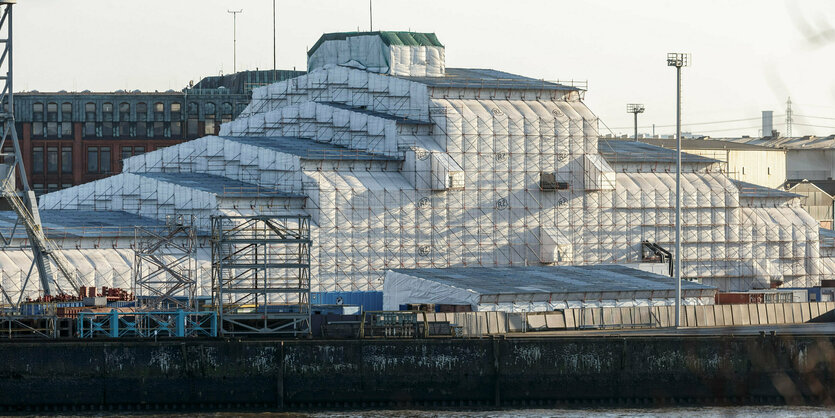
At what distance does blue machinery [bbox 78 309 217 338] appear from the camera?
305 feet

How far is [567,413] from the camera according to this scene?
284ft

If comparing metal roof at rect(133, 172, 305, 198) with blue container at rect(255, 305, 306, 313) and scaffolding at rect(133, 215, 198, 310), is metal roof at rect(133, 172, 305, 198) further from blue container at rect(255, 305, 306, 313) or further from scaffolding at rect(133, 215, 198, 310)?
blue container at rect(255, 305, 306, 313)

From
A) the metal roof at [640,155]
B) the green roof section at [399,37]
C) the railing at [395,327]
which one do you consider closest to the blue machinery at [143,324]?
the railing at [395,327]

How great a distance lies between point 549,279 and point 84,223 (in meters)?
40.9

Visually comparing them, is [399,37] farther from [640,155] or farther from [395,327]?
[395,327]

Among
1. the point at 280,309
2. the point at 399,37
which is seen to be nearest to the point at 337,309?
the point at 280,309

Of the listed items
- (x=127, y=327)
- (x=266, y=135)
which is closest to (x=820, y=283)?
(x=266, y=135)

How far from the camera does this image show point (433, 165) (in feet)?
458

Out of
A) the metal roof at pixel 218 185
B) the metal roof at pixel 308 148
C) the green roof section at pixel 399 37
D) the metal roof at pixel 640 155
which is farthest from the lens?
the green roof section at pixel 399 37

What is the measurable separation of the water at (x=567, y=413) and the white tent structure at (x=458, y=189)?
158ft

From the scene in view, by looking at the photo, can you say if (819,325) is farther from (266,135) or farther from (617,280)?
(266,135)

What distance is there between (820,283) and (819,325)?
4232 cm

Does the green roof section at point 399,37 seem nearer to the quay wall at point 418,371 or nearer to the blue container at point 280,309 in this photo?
the blue container at point 280,309

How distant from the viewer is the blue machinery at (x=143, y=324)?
92.8 metres
